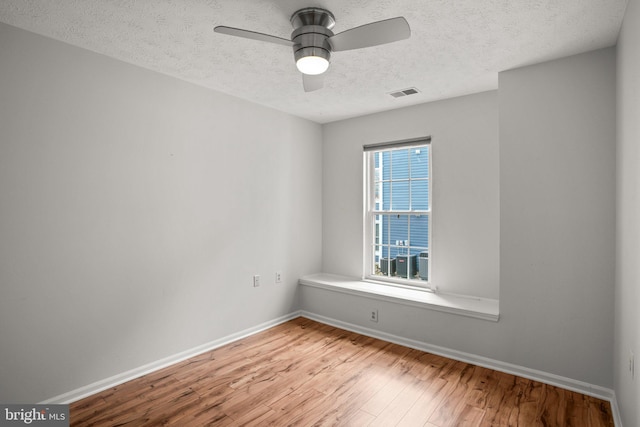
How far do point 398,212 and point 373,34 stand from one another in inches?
97.7

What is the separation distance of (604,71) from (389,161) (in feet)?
6.89

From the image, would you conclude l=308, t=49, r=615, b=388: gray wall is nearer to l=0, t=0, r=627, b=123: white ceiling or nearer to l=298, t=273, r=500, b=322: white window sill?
l=298, t=273, r=500, b=322: white window sill

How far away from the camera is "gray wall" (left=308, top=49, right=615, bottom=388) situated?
2.43 metres

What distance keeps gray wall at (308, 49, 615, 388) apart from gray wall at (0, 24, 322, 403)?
2042mm

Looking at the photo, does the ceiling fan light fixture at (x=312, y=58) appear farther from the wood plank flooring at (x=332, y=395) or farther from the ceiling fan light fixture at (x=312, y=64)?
the wood plank flooring at (x=332, y=395)

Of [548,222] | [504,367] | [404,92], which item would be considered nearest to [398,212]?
[404,92]

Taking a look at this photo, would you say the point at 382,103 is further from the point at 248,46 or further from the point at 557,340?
the point at 557,340

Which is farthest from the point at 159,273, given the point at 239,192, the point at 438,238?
the point at 438,238

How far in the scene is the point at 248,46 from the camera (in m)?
2.41

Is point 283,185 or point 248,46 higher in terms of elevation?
point 248,46

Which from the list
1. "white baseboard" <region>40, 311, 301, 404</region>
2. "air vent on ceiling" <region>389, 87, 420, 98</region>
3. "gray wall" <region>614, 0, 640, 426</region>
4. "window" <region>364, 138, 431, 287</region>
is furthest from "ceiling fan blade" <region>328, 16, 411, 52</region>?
"white baseboard" <region>40, 311, 301, 404</region>

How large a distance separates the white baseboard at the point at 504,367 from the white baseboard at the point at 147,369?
3.44 feet

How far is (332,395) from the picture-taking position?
2.47 metres

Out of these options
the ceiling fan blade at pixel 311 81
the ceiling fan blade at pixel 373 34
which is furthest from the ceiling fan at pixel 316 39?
the ceiling fan blade at pixel 311 81
